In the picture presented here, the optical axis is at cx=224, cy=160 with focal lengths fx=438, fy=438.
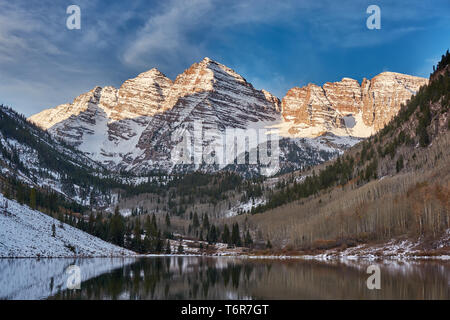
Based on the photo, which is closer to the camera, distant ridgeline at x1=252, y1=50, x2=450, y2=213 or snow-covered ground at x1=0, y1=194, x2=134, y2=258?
snow-covered ground at x1=0, y1=194, x2=134, y2=258

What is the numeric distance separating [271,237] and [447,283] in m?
127

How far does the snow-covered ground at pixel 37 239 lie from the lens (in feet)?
275

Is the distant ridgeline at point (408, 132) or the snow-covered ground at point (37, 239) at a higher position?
the distant ridgeline at point (408, 132)

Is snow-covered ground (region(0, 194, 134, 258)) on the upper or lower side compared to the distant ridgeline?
lower

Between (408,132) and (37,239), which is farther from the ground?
(408,132)

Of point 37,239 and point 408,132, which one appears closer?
point 37,239

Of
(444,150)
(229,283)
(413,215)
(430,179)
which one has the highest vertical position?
(444,150)

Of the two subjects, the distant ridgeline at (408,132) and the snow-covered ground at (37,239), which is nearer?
the snow-covered ground at (37,239)

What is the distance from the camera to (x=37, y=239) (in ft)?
303

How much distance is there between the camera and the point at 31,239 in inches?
3551

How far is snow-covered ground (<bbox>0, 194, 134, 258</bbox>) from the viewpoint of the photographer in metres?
83.9

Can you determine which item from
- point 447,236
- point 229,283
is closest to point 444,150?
point 447,236

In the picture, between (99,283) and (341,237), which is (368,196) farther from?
(99,283)

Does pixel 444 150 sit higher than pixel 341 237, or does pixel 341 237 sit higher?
pixel 444 150
